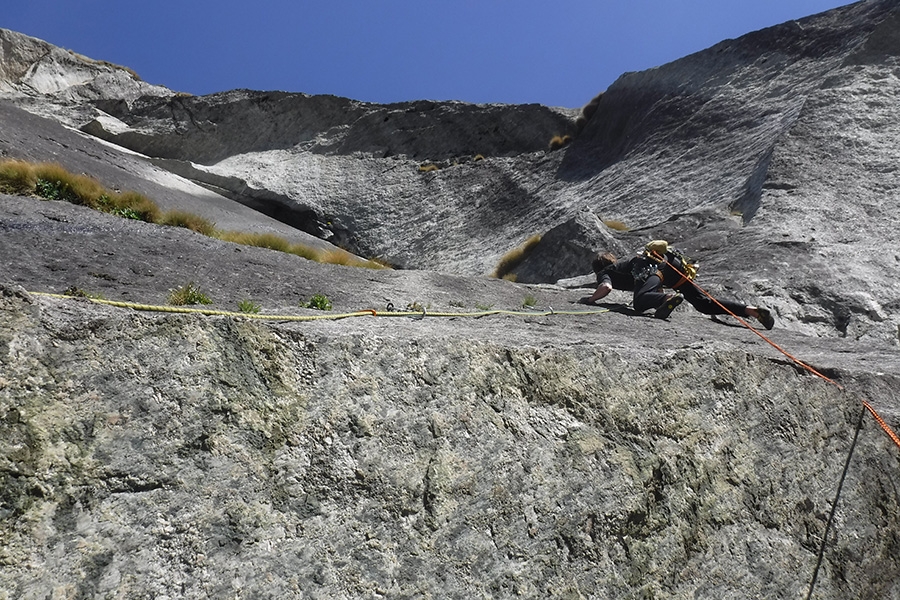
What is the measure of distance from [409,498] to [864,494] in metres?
3.64

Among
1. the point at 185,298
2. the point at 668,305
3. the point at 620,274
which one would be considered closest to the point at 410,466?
the point at 185,298

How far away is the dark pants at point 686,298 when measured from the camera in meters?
8.73

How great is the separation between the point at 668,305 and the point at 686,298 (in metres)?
1.44

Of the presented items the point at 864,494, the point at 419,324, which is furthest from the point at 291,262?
the point at 864,494

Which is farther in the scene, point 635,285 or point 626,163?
point 626,163

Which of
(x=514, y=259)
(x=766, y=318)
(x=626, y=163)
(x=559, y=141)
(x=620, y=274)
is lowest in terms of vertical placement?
(x=766, y=318)

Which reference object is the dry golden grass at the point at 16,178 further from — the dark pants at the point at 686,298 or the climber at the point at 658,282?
the dark pants at the point at 686,298

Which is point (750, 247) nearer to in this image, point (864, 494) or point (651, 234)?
point (651, 234)

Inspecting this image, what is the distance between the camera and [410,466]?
398cm

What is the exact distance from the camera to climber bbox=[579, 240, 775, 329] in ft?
29.0

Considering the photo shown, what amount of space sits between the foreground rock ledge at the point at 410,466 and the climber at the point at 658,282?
3245 mm

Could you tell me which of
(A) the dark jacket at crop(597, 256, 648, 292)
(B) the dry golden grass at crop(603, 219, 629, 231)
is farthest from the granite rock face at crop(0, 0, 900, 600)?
(B) the dry golden grass at crop(603, 219, 629, 231)

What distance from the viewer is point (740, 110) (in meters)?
19.5

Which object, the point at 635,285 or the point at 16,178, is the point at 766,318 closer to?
the point at 635,285
